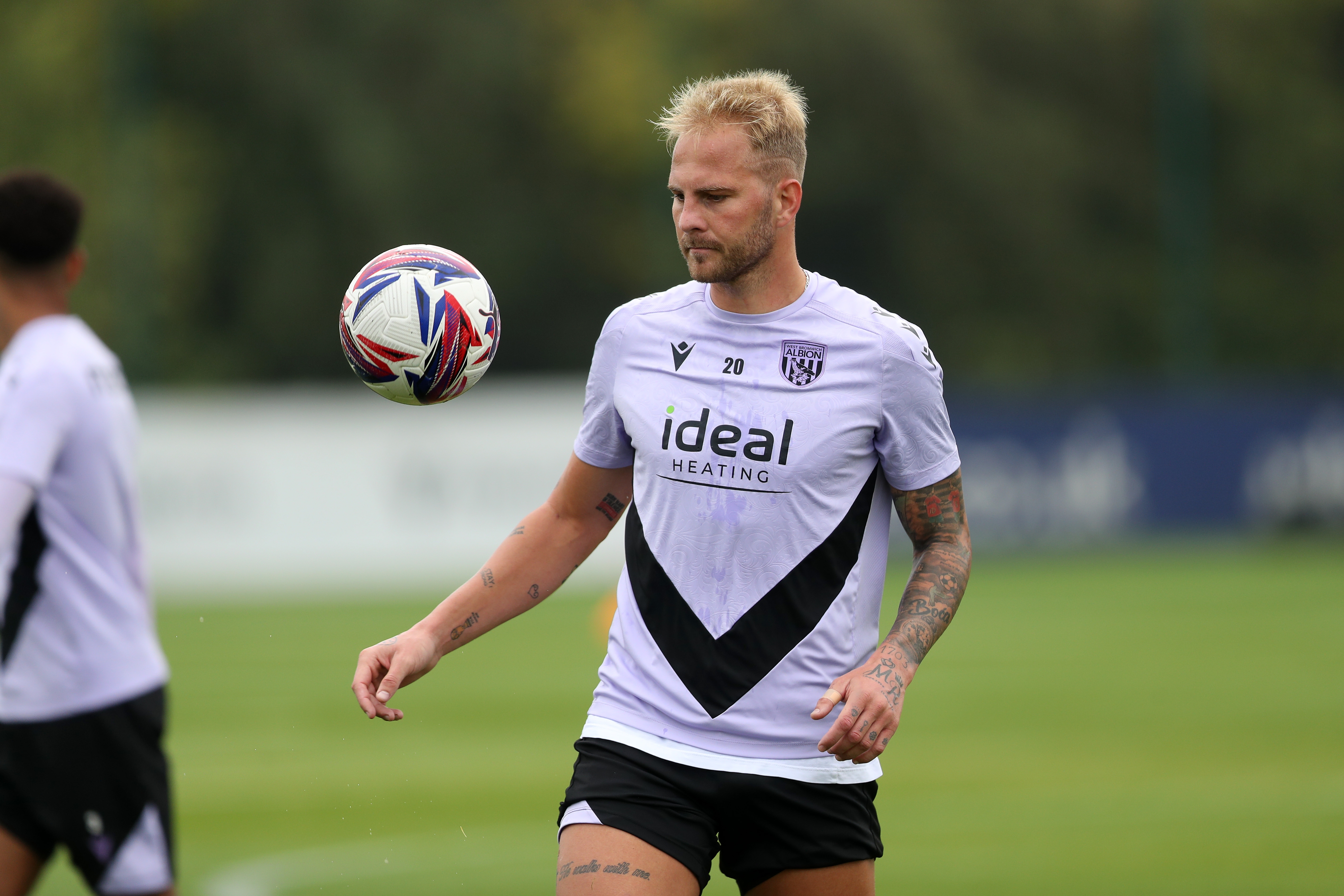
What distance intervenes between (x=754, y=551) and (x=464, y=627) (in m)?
0.81

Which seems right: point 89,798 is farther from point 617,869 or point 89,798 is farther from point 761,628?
point 761,628

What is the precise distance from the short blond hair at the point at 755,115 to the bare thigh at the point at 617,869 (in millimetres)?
1670

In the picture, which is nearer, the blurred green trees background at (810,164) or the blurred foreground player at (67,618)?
the blurred foreground player at (67,618)

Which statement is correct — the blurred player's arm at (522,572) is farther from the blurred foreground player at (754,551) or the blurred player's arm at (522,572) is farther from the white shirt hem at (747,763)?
the white shirt hem at (747,763)

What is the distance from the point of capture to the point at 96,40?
3269 cm

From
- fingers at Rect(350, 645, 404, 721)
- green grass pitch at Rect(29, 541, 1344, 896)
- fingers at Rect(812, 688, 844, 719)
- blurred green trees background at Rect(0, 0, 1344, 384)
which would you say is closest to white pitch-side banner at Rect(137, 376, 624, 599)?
green grass pitch at Rect(29, 541, 1344, 896)

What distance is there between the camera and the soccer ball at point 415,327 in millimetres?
4863

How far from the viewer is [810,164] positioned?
121ft

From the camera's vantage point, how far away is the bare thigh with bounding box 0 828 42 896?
5609mm

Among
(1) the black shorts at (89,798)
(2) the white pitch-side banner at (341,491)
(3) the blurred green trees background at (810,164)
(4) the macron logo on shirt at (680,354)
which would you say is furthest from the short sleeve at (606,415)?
(3) the blurred green trees background at (810,164)

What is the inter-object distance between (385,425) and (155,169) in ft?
42.0

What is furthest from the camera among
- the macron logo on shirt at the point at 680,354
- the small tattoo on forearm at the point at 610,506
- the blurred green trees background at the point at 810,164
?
the blurred green trees background at the point at 810,164

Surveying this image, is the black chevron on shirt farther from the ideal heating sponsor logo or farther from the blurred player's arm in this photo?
the blurred player's arm

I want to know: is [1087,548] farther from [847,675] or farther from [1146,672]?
[847,675]
